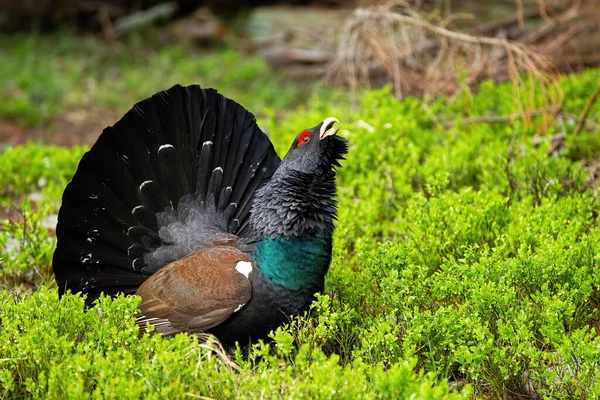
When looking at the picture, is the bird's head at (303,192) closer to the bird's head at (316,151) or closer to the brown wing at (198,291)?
the bird's head at (316,151)

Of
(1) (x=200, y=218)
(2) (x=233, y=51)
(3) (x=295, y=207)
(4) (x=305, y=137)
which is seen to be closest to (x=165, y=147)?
(1) (x=200, y=218)

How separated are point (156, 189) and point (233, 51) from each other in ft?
27.8

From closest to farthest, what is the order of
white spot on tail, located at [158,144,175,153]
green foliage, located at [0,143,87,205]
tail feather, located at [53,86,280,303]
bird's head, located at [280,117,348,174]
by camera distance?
bird's head, located at [280,117,348,174] → tail feather, located at [53,86,280,303] → white spot on tail, located at [158,144,175,153] → green foliage, located at [0,143,87,205]

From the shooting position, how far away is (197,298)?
447 cm

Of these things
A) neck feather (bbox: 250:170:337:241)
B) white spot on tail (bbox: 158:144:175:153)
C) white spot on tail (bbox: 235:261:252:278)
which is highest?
A: white spot on tail (bbox: 158:144:175:153)

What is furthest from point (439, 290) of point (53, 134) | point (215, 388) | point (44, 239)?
point (53, 134)

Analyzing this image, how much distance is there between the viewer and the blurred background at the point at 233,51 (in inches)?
342

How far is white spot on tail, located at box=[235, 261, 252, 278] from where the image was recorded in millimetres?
4449

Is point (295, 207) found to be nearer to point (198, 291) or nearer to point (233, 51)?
point (198, 291)

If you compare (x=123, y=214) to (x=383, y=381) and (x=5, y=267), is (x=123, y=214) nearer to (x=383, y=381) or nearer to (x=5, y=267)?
(x=5, y=267)

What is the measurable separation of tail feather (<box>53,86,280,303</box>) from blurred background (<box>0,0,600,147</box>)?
323cm

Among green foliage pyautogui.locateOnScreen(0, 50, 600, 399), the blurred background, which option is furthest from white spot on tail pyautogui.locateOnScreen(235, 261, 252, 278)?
the blurred background

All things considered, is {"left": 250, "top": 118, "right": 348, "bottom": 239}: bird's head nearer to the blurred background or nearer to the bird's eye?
the bird's eye

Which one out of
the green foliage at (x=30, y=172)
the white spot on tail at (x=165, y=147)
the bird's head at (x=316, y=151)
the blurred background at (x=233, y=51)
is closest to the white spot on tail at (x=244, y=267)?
the bird's head at (x=316, y=151)
